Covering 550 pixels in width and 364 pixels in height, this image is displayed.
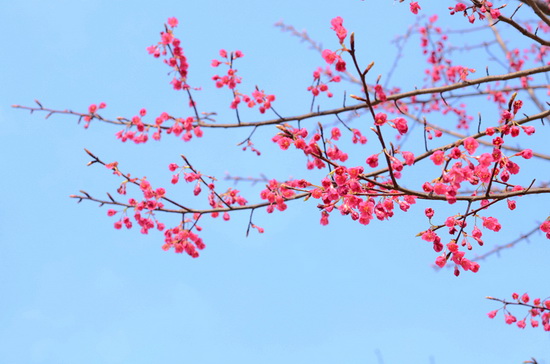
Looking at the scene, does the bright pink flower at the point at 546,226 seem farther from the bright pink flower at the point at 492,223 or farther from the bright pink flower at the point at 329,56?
the bright pink flower at the point at 329,56

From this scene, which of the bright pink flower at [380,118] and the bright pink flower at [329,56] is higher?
the bright pink flower at [329,56]

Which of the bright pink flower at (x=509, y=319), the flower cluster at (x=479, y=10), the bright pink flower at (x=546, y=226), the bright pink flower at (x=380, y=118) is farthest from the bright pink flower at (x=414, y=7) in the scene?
the bright pink flower at (x=509, y=319)

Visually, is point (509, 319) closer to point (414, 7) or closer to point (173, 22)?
point (414, 7)

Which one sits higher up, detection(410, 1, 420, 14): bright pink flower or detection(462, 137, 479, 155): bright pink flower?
detection(410, 1, 420, 14): bright pink flower

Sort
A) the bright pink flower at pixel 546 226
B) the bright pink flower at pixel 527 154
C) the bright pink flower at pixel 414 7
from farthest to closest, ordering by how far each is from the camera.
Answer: the bright pink flower at pixel 414 7 < the bright pink flower at pixel 546 226 < the bright pink flower at pixel 527 154

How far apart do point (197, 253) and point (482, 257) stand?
4.37m

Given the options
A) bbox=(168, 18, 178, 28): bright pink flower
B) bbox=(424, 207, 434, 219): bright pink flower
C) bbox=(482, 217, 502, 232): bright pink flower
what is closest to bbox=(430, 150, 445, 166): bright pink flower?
bbox=(424, 207, 434, 219): bright pink flower

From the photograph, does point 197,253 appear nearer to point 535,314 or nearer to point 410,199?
point 410,199

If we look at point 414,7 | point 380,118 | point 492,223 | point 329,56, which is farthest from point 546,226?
point 414,7

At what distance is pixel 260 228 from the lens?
4652 mm

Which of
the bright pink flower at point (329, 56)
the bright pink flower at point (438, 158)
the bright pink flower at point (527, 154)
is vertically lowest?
the bright pink flower at point (527, 154)

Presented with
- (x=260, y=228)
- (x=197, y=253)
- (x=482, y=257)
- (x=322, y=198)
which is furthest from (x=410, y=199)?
(x=482, y=257)

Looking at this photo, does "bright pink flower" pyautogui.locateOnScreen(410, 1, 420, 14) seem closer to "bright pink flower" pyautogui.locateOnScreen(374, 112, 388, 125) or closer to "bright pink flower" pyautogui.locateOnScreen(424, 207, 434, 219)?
"bright pink flower" pyautogui.locateOnScreen(374, 112, 388, 125)

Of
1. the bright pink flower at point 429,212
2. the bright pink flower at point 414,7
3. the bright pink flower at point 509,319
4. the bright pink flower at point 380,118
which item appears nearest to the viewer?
the bright pink flower at point 380,118
